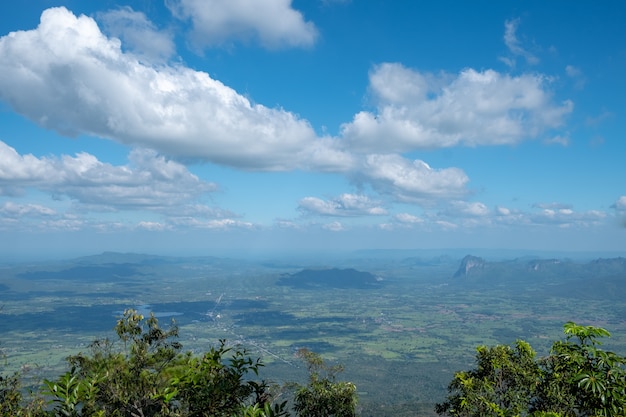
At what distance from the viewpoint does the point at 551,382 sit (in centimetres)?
1692

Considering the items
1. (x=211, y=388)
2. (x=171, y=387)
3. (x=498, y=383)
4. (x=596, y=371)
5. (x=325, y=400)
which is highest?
(x=596, y=371)

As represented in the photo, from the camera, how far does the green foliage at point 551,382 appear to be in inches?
394

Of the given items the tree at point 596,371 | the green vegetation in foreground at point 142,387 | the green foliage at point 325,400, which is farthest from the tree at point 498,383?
the green vegetation in foreground at point 142,387

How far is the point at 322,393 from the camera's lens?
24.6m

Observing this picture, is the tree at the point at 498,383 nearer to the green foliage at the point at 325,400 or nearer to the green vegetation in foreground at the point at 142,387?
the green foliage at the point at 325,400

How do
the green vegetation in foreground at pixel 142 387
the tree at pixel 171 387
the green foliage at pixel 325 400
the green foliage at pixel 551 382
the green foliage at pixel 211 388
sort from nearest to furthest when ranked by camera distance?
the green foliage at pixel 551 382 < the green vegetation in foreground at pixel 142 387 < the tree at pixel 171 387 < the green foliage at pixel 211 388 < the green foliage at pixel 325 400

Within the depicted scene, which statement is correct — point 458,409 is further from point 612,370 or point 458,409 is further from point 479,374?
point 612,370

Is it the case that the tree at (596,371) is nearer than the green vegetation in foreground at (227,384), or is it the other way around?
the tree at (596,371)

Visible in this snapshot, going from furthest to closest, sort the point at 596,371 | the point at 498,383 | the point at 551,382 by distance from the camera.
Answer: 1. the point at 498,383
2. the point at 551,382
3. the point at 596,371

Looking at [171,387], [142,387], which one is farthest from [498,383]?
[142,387]

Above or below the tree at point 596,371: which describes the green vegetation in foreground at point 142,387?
below

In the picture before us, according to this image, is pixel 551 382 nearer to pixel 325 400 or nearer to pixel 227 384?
pixel 325 400

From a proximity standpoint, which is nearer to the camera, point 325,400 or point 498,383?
point 498,383

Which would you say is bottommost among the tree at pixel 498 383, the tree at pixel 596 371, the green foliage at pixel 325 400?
the green foliage at pixel 325 400
